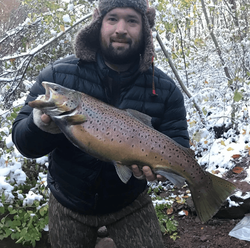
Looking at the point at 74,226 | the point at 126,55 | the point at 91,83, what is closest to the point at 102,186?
the point at 74,226

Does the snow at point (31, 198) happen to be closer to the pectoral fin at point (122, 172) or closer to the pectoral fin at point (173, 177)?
the pectoral fin at point (122, 172)

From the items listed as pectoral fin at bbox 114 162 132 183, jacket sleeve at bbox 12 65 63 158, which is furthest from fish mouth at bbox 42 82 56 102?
pectoral fin at bbox 114 162 132 183

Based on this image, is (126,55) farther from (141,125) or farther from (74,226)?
(74,226)

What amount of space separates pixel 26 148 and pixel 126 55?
37.9 inches

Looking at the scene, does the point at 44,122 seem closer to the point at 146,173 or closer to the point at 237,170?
the point at 146,173

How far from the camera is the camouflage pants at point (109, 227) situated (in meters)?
2.21

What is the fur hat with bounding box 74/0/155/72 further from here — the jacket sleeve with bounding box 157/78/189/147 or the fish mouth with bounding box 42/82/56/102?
the fish mouth with bounding box 42/82/56/102

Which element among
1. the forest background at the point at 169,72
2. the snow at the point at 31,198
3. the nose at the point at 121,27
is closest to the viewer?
the nose at the point at 121,27

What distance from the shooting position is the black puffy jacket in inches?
80.0

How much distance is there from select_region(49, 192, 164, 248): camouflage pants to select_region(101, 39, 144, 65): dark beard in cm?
112

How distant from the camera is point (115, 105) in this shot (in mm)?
2117

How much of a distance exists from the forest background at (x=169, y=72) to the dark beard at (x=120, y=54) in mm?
→ 1518

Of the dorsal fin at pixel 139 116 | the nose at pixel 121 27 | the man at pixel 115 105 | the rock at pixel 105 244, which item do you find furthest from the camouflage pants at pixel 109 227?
the rock at pixel 105 244

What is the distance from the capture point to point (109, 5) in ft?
6.64
